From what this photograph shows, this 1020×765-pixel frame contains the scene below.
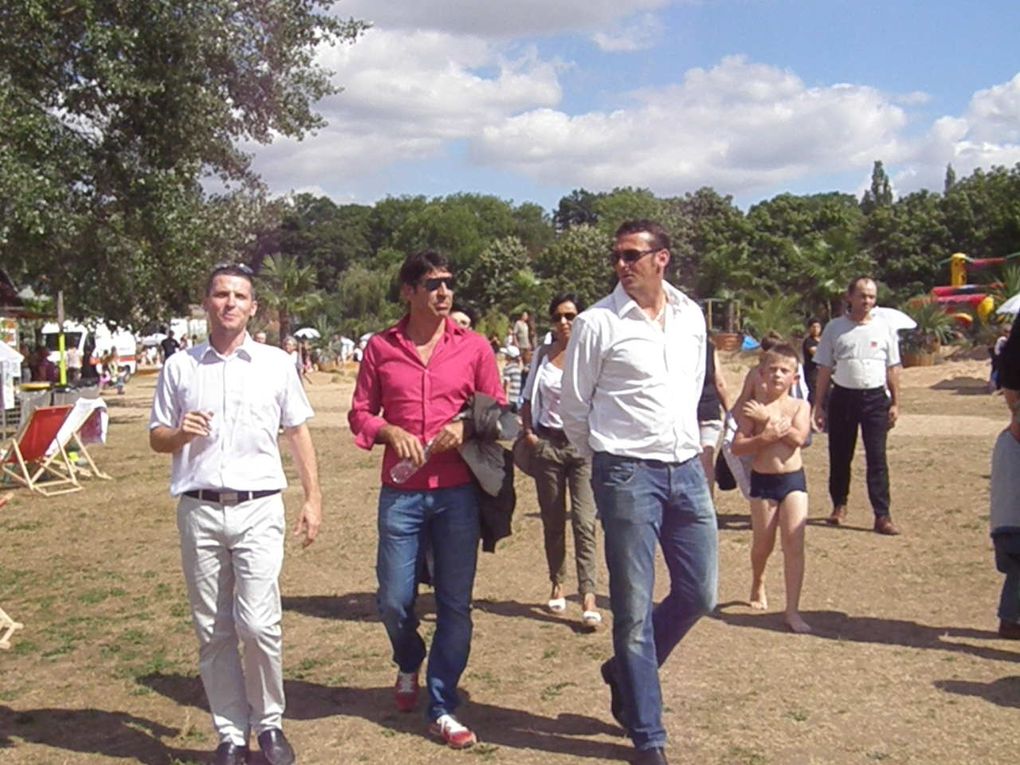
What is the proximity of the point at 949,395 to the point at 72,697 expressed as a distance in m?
20.7

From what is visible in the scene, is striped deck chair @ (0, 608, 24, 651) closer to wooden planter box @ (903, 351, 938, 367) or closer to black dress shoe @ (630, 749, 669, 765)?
black dress shoe @ (630, 749, 669, 765)

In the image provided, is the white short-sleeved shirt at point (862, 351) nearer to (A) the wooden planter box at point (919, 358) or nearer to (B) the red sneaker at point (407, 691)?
(B) the red sneaker at point (407, 691)

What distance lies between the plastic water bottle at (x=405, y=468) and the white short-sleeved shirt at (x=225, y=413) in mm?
459

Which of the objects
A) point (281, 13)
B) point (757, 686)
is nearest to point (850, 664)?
point (757, 686)

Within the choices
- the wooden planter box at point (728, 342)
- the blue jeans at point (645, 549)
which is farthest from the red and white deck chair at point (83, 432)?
the wooden planter box at point (728, 342)

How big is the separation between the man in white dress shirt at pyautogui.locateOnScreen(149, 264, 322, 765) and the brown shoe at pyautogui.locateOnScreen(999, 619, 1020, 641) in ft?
12.0

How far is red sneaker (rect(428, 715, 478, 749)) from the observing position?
4398 mm

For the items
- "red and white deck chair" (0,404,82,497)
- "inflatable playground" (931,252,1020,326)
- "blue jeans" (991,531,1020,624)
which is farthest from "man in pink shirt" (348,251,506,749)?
"inflatable playground" (931,252,1020,326)

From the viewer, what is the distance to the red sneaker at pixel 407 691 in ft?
16.0

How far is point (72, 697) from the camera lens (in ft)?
17.5

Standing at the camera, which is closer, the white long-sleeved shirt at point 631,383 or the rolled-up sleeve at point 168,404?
the white long-sleeved shirt at point 631,383

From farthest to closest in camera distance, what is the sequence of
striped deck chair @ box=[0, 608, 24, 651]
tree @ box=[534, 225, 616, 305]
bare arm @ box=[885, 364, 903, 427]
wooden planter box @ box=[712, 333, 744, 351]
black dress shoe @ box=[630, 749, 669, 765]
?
tree @ box=[534, 225, 616, 305], wooden planter box @ box=[712, 333, 744, 351], bare arm @ box=[885, 364, 903, 427], striped deck chair @ box=[0, 608, 24, 651], black dress shoe @ box=[630, 749, 669, 765]

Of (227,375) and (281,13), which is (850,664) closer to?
(227,375)

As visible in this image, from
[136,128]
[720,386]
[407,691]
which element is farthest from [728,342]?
[407,691]
